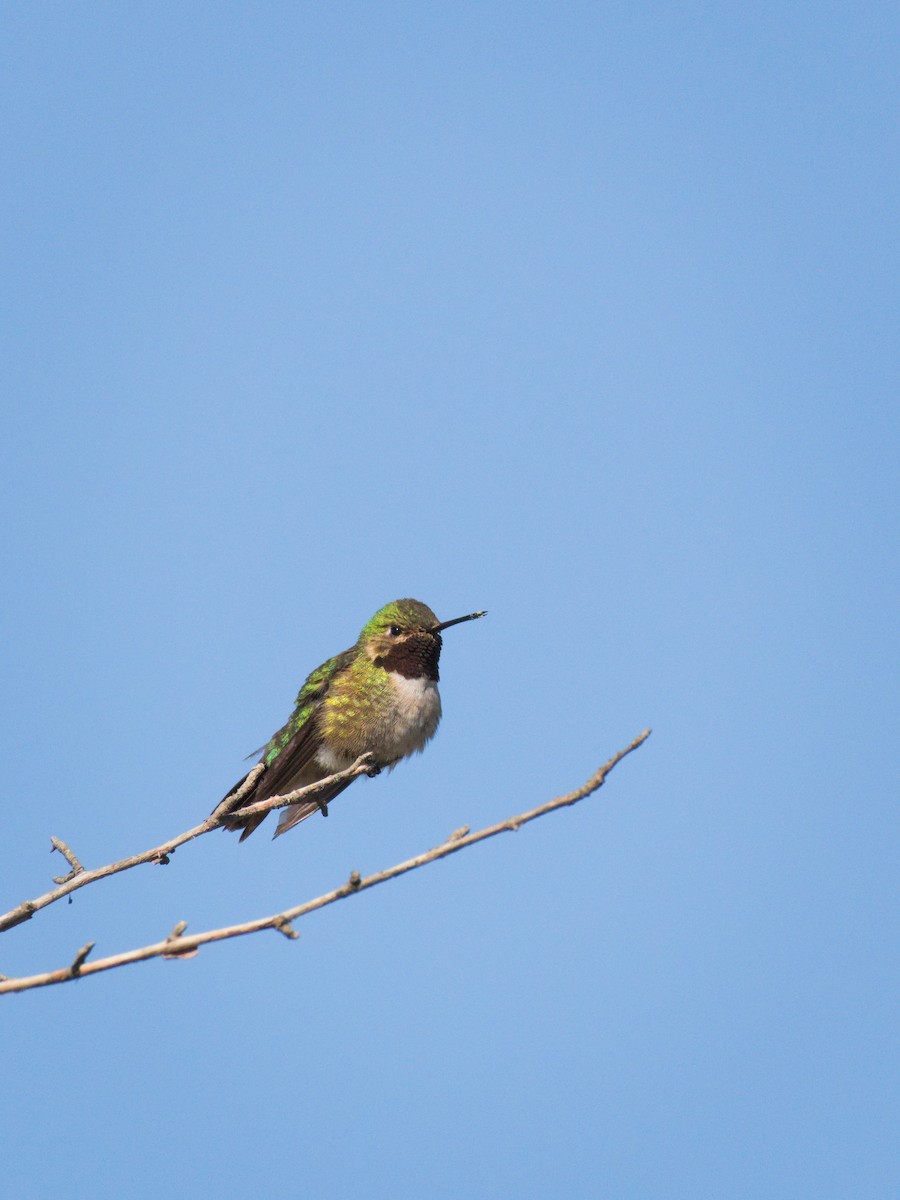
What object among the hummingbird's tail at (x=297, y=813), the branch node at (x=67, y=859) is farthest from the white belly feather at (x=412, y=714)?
the branch node at (x=67, y=859)

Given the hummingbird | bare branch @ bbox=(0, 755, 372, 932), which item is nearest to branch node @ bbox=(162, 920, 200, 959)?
bare branch @ bbox=(0, 755, 372, 932)

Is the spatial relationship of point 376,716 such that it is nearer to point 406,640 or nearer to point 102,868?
point 406,640

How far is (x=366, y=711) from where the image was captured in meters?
8.77

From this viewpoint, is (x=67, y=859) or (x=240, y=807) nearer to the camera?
(x=67, y=859)

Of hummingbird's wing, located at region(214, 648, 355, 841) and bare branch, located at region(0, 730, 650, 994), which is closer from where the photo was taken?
bare branch, located at region(0, 730, 650, 994)

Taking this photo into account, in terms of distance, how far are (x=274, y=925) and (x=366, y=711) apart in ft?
18.4

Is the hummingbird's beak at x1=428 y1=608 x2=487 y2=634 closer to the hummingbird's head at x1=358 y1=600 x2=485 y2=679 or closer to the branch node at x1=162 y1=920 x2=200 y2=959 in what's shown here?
the hummingbird's head at x1=358 y1=600 x2=485 y2=679

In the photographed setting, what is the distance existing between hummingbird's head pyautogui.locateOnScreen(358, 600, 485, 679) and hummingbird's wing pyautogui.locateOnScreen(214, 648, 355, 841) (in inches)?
11.3

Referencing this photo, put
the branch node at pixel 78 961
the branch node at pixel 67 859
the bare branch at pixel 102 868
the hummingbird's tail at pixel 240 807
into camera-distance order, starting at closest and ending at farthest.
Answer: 1. the branch node at pixel 78 961
2. the bare branch at pixel 102 868
3. the branch node at pixel 67 859
4. the hummingbird's tail at pixel 240 807

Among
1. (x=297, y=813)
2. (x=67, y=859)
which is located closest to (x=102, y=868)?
(x=67, y=859)

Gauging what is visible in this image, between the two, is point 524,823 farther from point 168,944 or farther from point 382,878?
point 168,944

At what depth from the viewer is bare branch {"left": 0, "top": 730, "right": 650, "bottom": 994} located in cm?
310

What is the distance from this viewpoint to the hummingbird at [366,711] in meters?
8.72

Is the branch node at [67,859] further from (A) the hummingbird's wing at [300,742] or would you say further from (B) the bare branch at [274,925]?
(A) the hummingbird's wing at [300,742]
